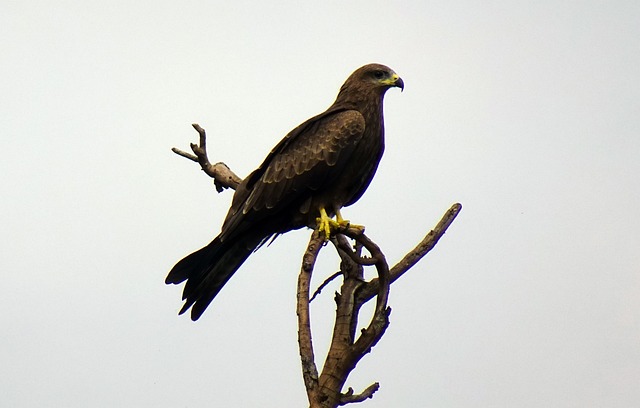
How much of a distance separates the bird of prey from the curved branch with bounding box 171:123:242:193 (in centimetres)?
79

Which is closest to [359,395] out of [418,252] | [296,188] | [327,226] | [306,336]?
[306,336]

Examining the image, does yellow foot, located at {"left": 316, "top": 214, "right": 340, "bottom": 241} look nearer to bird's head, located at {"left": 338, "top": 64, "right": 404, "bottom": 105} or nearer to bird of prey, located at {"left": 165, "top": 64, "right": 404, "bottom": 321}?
bird of prey, located at {"left": 165, "top": 64, "right": 404, "bottom": 321}

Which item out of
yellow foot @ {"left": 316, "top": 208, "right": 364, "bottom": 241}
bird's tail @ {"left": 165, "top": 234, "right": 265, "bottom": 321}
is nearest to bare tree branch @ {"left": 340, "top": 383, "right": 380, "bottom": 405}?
yellow foot @ {"left": 316, "top": 208, "right": 364, "bottom": 241}

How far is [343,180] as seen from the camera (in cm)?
833

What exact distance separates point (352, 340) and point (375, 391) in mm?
427

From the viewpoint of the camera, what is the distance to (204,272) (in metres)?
Result: 8.02

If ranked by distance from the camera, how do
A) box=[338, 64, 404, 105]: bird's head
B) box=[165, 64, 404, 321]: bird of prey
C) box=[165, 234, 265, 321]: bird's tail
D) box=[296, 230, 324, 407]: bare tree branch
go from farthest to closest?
box=[338, 64, 404, 105]: bird's head → box=[165, 64, 404, 321]: bird of prey → box=[165, 234, 265, 321]: bird's tail → box=[296, 230, 324, 407]: bare tree branch

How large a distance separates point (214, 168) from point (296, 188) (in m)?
1.51

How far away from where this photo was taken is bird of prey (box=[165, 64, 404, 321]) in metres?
8.06

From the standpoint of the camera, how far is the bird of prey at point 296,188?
806cm

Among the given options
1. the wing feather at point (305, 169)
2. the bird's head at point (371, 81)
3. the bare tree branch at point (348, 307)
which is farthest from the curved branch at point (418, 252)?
the bird's head at point (371, 81)

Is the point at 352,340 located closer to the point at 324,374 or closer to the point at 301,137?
the point at 324,374

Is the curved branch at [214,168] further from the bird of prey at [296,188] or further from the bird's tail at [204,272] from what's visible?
the bird's tail at [204,272]

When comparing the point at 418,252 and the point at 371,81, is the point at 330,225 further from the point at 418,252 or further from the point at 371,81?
the point at 371,81
